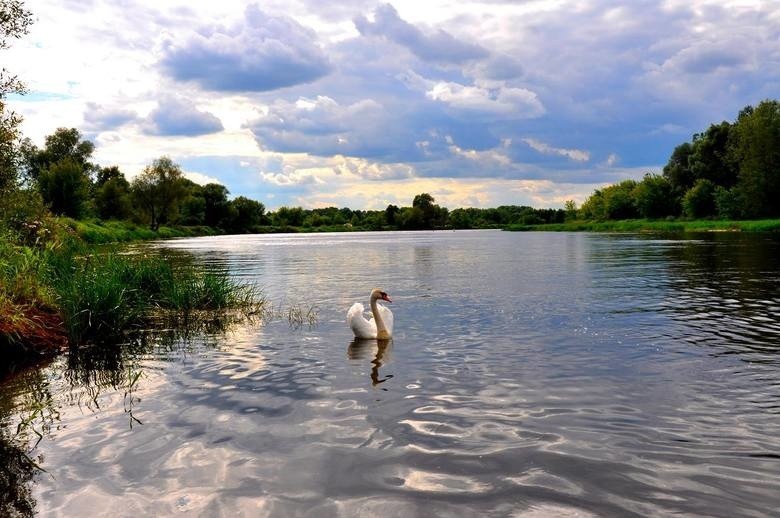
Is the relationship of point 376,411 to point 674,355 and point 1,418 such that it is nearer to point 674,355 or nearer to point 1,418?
point 1,418

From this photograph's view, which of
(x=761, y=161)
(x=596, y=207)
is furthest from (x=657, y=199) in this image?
(x=596, y=207)

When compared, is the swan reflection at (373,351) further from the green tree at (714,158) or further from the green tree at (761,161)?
the green tree at (714,158)

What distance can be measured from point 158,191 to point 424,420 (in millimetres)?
144838

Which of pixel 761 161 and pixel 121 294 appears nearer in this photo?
pixel 121 294

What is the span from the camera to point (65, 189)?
305ft

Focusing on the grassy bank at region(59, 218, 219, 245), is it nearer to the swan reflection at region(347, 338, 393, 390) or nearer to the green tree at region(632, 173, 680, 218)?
the swan reflection at region(347, 338, 393, 390)

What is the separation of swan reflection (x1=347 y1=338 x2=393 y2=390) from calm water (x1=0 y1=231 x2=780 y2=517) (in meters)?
0.09

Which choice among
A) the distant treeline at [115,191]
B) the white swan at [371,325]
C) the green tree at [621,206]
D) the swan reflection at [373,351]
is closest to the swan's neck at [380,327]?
the white swan at [371,325]

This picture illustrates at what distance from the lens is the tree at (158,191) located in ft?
463

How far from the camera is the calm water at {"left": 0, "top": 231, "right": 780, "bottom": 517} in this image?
695cm

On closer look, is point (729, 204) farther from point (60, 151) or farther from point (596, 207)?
point (60, 151)

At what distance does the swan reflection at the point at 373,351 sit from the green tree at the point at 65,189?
90.6 meters

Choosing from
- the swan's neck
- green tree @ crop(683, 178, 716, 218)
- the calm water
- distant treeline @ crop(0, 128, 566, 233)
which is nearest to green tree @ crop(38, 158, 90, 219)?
distant treeline @ crop(0, 128, 566, 233)

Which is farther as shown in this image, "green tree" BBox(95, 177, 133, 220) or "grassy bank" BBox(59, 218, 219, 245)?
"green tree" BBox(95, 177, 133, 220)
